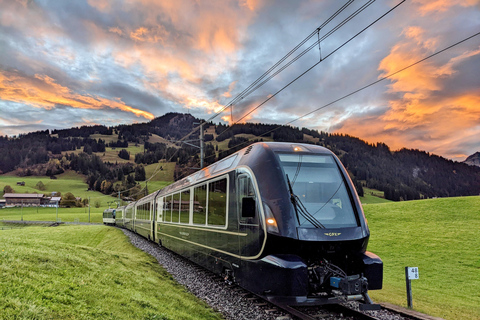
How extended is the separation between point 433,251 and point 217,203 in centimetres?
1992

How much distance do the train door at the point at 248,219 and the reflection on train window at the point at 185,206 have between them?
216 inches

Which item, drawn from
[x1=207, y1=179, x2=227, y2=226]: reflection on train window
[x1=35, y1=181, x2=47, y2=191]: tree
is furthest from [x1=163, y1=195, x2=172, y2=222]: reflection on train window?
[x1=35, y1=181, x2=47, y2=191]: tree

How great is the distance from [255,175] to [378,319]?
4022mm

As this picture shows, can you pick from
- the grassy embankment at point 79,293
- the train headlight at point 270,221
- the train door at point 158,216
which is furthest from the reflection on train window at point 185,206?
the train headlight at point 270,221

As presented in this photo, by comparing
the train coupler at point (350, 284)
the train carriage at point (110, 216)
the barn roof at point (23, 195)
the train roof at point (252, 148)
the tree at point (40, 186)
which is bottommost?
the train carriage at point (110, 216)

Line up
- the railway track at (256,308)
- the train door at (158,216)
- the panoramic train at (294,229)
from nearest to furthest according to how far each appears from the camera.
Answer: the panoramic train at (294,229) → the railway track at (256,308) → the train door at (158,216)

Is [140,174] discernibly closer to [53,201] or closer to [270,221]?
[53,201]

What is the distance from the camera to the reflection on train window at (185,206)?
44.5 ft

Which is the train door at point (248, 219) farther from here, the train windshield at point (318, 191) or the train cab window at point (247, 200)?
the train windshield at point (318, 191)

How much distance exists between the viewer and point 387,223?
114 feet

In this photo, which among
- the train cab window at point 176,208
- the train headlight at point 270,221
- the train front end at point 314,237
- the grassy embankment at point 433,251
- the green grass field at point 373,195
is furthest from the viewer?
the green grass field at point 373,195

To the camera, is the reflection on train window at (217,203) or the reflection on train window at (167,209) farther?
the reflection on train window at (167,209)

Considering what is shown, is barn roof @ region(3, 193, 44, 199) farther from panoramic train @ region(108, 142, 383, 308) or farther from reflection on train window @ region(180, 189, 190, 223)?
panoramic train @ region(108, 142, 383, 308)

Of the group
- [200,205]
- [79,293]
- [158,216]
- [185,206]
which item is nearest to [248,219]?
→ [79,293]
